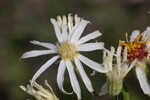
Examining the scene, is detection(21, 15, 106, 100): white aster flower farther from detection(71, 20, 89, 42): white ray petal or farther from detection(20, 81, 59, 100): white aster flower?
detection(20, 81, 59, 100): white aster flower

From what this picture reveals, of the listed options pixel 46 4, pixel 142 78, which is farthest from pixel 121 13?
pixel 142 78

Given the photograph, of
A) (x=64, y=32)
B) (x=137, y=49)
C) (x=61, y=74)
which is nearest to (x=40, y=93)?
(x=61, y=74)

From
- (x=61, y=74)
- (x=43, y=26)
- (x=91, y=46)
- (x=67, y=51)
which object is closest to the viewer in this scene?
(x=61, y=74)

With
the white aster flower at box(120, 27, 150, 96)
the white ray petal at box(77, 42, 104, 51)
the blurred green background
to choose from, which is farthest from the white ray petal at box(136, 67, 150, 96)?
the blurred green background

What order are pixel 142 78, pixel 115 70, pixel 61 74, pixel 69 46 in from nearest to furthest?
1. pixel 115 70
2. pixel 142 78
3. pixel 61 74
4. pixel 69 46

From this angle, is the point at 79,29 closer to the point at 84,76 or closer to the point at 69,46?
the point at 69,46

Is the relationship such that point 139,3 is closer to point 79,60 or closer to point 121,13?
point 121,13

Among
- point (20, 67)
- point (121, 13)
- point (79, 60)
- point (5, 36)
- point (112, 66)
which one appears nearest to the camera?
point (112, 66)
